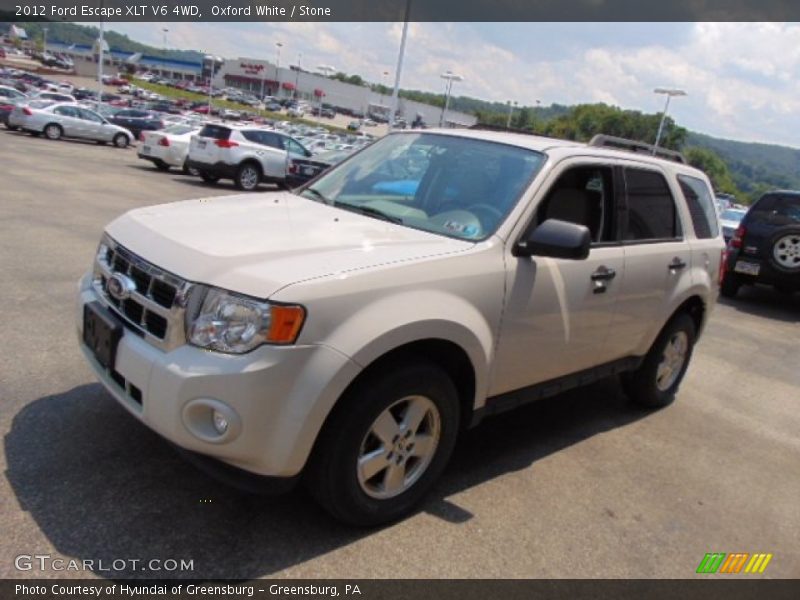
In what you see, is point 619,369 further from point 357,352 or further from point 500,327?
point 357,352

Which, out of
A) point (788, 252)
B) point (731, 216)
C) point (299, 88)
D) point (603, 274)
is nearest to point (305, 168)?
point (788, 252)

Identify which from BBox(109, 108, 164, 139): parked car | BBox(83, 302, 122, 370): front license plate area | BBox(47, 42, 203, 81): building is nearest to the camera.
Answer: BBox(83, 302, 122, 370): front license plate area

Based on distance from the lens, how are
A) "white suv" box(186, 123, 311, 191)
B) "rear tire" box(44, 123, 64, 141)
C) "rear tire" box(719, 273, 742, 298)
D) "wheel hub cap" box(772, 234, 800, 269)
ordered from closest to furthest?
"wheel hub cap" box(772, 234, 800, 269) < "rear tire" box(719, 273, 742, 298) < "white suv" box(186, 123, 311, 191) < "rear tire" box(44, 123, 64, 141)

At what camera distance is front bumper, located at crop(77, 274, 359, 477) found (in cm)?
256

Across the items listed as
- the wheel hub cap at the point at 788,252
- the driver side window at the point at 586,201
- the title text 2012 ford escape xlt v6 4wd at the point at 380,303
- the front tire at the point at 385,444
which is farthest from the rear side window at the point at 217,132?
the front tire at the point at 385,444

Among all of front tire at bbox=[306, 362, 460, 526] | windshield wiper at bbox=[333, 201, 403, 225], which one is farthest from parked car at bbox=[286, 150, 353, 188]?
front tire at bbox=[306, 362, 460, 526]

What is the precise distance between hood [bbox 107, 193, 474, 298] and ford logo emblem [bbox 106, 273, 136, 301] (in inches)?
5.5

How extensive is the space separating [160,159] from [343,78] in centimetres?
17416

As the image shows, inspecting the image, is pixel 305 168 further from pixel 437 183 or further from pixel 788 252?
pixel 437 183

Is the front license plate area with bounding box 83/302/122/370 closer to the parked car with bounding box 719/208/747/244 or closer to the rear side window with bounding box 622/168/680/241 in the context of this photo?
the rear side window with bounding box 622/168/680/241

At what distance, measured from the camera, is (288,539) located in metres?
2.93

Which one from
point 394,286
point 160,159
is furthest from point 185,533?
point 160,159

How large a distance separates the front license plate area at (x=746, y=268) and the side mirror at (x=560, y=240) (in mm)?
8487

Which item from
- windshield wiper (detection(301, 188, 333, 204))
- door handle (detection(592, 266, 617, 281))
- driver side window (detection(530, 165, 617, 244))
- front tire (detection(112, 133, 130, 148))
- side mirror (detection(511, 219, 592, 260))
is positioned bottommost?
front tire (detection(112, 133, 130, 148))
